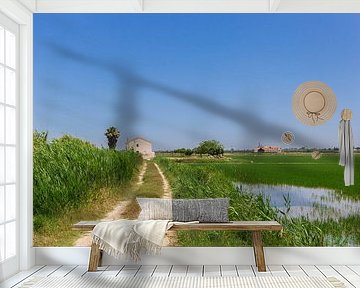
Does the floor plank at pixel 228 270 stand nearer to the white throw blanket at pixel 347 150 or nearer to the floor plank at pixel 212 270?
the floor plank at pixel 212 270

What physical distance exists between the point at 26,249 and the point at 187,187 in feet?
6.01

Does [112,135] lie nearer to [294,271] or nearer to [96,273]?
[96,273]

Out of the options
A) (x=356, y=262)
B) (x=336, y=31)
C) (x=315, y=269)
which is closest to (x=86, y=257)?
(x=315, y=269)

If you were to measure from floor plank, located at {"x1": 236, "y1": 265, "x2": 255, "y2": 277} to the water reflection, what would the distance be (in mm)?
822

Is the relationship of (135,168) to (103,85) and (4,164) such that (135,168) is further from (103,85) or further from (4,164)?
(4,164)

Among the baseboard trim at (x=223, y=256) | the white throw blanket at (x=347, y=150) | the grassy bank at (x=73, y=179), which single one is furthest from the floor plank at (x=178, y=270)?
the white throw blanket at (x=347, y=150)

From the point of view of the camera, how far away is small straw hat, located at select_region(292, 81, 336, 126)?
23.9 ft

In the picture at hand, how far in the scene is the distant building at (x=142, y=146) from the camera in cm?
745

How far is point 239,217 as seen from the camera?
7.23 metres

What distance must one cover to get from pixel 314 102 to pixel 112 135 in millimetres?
2155

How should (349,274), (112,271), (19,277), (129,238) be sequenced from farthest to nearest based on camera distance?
(112,271)
(129,238)
(349,274)
(19,277)

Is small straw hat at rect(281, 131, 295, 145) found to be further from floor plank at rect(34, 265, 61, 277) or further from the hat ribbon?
floor plank at rect(34, 265, 61, 277)

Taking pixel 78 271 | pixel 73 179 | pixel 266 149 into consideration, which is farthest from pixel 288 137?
pixel 78 271

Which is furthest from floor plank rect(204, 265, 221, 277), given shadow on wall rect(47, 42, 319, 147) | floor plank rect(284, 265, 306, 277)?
shadow on wall rect(47, 42, 319, 147)
